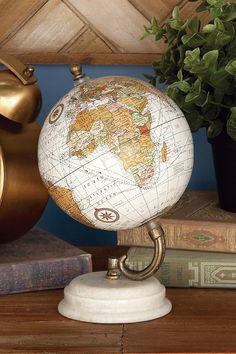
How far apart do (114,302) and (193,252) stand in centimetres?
21

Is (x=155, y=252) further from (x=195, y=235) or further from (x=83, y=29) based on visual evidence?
(x=83, y=29)

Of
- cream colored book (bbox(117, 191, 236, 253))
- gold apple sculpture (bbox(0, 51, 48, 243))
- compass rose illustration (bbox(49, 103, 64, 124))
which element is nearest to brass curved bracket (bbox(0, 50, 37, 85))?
gold apple sculpture (bbox(0, 51, 48, 243))

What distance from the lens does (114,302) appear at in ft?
4.06

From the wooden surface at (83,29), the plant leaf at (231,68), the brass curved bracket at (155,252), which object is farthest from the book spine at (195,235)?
the wooden surface at (83,29)

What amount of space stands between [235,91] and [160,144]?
9.8 inches

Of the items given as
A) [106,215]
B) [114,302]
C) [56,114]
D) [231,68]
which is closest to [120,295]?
[114,302]

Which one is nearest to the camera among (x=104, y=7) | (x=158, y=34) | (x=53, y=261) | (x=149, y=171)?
(x=149, y=171)

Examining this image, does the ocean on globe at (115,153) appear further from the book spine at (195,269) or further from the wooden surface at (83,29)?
the wooden surface at (83,29)

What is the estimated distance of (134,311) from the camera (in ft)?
4.06

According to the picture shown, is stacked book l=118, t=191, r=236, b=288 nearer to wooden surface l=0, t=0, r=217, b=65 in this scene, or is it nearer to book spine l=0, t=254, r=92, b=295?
book spine l=0, t=254, r=92, b=295

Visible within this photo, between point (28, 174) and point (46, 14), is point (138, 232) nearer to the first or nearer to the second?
point (28, 174)

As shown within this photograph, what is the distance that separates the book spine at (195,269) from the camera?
4.52 feet

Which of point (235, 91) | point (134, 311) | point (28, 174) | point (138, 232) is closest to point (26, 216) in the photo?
point (28, 174)

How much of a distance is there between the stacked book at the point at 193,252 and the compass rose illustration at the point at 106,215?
6.9 inches
